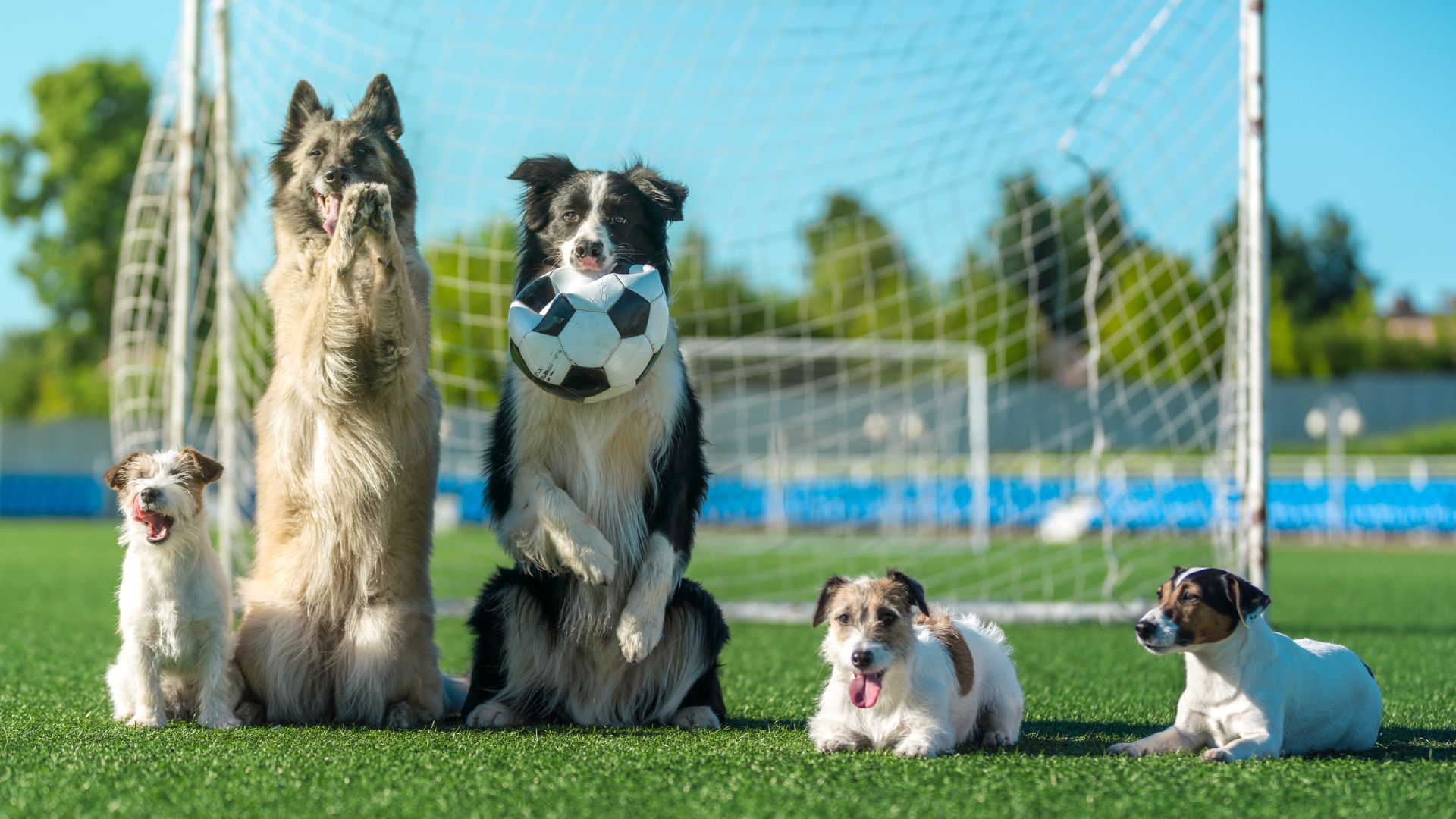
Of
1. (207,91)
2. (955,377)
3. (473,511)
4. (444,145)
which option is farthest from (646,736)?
(955,377)

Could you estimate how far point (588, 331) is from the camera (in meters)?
3.87

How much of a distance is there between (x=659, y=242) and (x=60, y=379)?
153 ft

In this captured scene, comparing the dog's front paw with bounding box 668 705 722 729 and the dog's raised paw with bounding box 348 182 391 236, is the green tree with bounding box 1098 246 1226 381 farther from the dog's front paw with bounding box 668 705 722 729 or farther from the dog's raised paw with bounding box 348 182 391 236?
the dog's raised paw with bounding box 348 182 391 236

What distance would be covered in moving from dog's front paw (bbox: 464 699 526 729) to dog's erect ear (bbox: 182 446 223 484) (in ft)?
3.93

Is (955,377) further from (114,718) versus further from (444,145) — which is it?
(114,718)

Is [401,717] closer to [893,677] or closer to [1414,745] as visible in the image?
[893,677]

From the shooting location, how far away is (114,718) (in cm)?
412

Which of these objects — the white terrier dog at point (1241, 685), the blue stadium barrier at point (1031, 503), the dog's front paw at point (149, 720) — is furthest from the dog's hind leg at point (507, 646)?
the blue stadium barrier at point (1031, 503)

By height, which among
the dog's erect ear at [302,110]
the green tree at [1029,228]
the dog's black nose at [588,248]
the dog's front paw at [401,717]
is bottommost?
the dog's front paw at [401,717]

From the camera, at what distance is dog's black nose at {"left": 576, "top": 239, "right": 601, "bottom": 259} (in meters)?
4.01

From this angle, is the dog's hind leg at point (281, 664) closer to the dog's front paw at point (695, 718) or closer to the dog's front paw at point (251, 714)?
the dog's front paw at point (251, 714)

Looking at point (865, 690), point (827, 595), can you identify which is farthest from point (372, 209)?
point (865, 690)

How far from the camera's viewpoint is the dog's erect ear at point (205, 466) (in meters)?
4.05

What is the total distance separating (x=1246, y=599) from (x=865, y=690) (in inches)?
45.7
